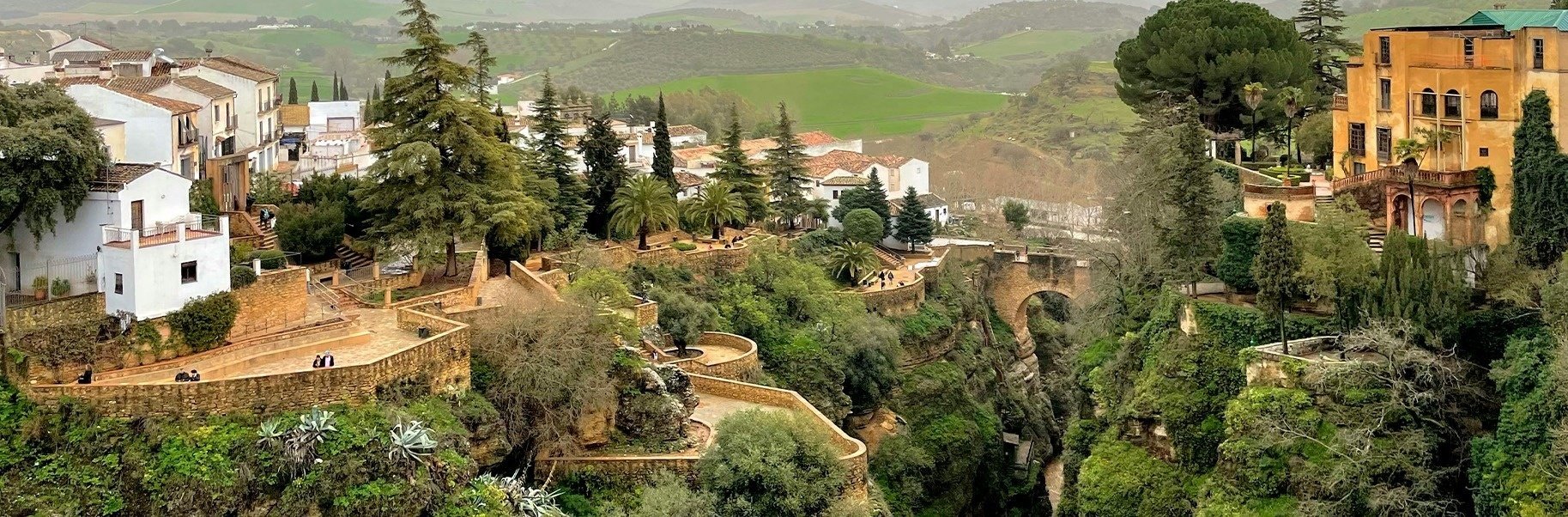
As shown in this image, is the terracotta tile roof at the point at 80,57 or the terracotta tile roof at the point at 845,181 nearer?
the terracotta tile roof at the point at 80,57

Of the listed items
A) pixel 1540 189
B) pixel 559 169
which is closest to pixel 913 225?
pixel 559 169

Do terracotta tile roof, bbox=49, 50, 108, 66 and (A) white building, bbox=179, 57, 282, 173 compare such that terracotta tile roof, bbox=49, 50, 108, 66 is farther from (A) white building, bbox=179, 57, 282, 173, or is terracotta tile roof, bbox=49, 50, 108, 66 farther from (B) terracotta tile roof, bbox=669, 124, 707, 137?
(B) terracotta tile roof, bbox=669, 124, 707, 137

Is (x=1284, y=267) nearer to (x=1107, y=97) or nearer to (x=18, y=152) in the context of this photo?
(x=18, y=152)

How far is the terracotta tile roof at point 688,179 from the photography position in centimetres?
6216

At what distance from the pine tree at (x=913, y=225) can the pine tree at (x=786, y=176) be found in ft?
14.0

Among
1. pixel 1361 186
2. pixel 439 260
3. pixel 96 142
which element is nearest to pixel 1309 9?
pixel 1361 186

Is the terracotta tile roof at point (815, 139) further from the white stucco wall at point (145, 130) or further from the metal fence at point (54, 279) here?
the metal fence at point (54, 279)

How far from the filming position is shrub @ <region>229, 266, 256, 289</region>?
3036cm

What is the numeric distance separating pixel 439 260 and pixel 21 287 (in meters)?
12.0

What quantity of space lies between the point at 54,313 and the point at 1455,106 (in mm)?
30215

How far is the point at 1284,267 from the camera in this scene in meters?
33.8

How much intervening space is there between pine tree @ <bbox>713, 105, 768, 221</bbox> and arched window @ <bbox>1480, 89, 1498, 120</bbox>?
2600cm

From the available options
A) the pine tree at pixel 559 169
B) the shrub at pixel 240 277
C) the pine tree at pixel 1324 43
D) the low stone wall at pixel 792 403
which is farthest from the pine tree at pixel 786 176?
the shrub at pixel 240 277

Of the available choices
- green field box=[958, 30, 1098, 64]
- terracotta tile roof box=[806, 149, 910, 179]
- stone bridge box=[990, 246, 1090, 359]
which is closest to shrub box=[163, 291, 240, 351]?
stone bridge box=[990, 246, 1090, 359]
